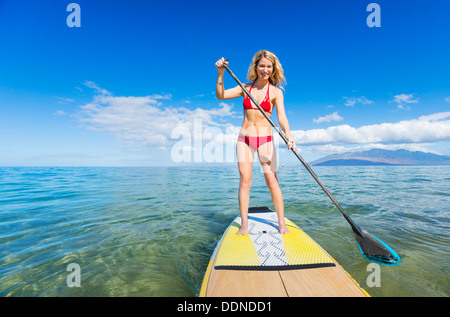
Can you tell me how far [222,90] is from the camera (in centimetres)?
359

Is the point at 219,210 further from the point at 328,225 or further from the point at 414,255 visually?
the point at 414,255

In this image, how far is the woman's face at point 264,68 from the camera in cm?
344

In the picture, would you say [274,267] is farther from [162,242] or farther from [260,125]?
[162,242]

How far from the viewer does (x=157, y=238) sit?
13.9 ft

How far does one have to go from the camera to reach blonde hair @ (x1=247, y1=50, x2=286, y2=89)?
11.4ft

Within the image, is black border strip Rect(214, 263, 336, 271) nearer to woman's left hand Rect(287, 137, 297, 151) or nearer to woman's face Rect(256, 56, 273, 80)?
woman's left hand Rect(287, 137, 297, 151)

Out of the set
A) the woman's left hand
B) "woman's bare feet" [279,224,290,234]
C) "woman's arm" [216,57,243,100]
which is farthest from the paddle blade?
"woman's arm" [216,57,243,100]

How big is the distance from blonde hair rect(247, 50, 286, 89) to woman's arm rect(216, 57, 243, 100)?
0.36 m

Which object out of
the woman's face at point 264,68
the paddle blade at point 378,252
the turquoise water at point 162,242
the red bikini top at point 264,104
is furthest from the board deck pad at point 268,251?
the woman's face at point 264,68

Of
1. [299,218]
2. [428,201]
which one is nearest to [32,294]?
[299,218]

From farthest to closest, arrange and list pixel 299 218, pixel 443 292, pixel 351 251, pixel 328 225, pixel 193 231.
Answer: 1. pixel 299 218
2. pixel 328 225
3. pixel 193 231
4. pixel 351 251
5. pixel 443 292

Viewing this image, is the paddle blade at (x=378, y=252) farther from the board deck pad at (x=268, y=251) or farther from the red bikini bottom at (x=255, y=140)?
the red bikini bottom at (x=255, y=140)
